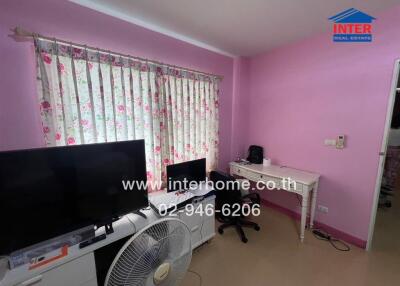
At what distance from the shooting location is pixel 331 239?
211 cm

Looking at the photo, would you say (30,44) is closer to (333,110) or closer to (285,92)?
(285,92)

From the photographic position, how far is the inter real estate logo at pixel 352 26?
5.54ft

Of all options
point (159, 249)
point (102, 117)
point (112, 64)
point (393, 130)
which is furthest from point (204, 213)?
point (393, 130)

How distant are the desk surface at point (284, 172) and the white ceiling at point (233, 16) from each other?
1.68 metres

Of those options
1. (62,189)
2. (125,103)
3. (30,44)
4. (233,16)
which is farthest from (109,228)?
(233,16)

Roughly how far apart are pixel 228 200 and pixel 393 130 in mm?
→ 3094

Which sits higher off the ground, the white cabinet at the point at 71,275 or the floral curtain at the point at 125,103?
the floral curtain at the point at 125,103

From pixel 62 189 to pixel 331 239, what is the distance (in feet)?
9.04

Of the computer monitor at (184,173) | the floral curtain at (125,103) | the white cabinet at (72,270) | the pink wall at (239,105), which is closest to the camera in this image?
the white cabinet at (72,270)

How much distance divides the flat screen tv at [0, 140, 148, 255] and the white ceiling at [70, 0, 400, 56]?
124 centimetres

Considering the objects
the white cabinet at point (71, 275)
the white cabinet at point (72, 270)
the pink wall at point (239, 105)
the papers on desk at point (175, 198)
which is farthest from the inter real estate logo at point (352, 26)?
the white cabinet at point (71, 275)

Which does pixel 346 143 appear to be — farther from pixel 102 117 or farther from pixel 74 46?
pixel 74 46

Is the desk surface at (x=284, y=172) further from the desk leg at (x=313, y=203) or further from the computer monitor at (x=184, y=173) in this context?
the computer monitor at (x=184, y=173)

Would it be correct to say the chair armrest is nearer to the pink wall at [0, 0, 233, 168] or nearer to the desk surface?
the desk surface
